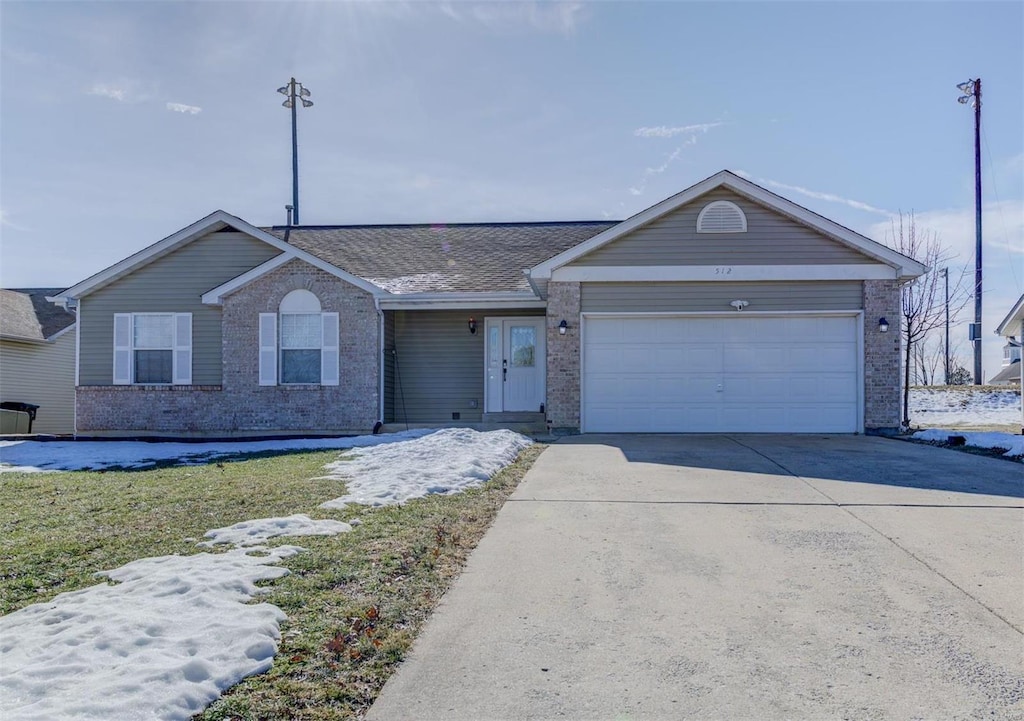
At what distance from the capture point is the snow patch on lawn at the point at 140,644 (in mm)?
2666

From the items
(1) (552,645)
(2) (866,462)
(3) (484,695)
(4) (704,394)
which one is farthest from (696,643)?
(4) (704,394)

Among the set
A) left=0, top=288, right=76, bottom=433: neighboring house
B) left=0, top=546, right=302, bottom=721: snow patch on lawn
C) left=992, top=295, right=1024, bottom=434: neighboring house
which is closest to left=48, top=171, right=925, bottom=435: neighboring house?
left=992, top=295, right=1024, bottom=434: neighboring house

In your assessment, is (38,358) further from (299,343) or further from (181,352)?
(299,343)

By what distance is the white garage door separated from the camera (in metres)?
12.7

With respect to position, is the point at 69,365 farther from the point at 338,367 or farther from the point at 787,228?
the point at 787,228

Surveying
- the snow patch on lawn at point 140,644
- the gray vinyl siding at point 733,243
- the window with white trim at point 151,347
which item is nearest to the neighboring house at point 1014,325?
the gray vinyl siding at point 733,243

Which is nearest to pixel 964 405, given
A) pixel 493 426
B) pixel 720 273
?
pixel 720 273

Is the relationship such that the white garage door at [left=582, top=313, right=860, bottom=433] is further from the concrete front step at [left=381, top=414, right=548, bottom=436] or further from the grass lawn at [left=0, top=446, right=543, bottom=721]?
the grass lawn at [left=0, top=446, right=543, bottom=721]

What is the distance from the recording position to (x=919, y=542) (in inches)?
202

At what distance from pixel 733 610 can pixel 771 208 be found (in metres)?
10.3

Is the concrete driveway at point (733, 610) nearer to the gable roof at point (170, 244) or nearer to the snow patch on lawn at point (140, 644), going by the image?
the snow patch on lawn at point (140, 644)

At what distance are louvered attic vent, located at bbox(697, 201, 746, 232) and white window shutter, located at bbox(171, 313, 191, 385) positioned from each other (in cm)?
1014

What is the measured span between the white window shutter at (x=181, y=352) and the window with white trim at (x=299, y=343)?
5.70ft

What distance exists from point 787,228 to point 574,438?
5337mm
